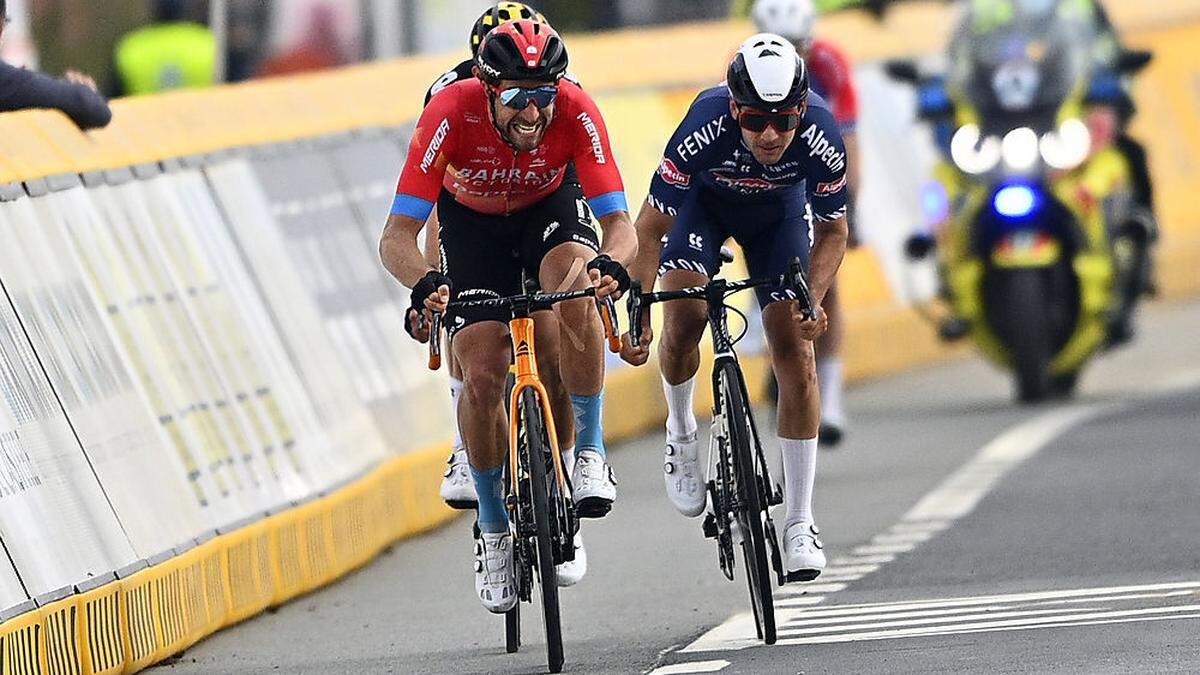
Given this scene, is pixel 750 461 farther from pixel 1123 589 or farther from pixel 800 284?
pixel 1123 589

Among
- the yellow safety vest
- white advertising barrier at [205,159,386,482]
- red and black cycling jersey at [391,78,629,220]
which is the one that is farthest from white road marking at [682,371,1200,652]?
the yellow safety vest

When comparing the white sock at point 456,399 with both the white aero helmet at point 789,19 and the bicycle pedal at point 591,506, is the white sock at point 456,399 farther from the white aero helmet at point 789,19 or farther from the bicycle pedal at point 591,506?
the white aero helmet at point 789,19

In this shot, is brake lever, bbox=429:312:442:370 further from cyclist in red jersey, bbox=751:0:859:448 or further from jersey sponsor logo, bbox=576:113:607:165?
cyclist in red jersey, bbox=751:0:859:448

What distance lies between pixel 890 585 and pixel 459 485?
161cm

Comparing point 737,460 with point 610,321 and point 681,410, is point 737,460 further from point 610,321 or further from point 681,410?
point 681,410

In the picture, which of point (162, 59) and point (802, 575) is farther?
point (162, 59)

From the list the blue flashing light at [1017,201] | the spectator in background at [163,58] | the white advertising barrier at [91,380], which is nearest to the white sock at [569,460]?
the white advertising barrier at [91,380]

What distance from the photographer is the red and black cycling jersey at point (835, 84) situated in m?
15.2

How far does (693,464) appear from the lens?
1102 centimetres

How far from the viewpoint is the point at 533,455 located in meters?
9.81

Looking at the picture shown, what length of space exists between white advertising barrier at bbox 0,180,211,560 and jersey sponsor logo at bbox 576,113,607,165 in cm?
185

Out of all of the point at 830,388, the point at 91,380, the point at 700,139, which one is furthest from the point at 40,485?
the point at 830,388

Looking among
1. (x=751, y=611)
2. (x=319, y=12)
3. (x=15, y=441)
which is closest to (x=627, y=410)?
(x=319, y=12)

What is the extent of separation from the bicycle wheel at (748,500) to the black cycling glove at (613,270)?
794mm
